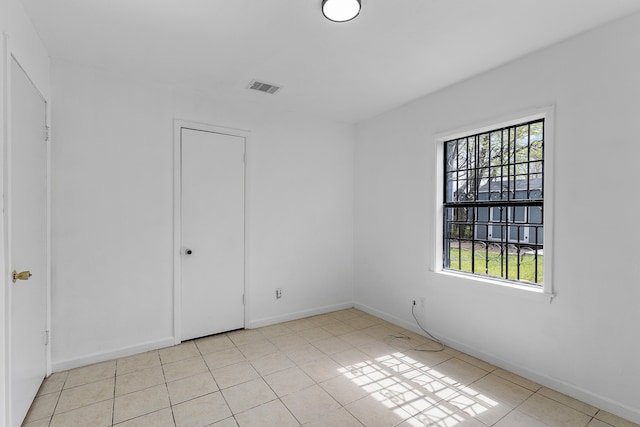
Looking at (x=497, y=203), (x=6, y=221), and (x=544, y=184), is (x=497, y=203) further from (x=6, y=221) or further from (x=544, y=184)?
(x=6, y=221)

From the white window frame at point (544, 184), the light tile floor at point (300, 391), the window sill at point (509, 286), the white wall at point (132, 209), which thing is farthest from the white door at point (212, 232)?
the window sill at point (509, 286)

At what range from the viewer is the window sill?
244 centimetres

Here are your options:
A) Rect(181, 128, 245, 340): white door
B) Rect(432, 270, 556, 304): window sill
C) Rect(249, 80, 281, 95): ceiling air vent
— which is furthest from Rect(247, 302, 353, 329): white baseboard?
Rect(249, 80, 281, 95): ceiling air vent

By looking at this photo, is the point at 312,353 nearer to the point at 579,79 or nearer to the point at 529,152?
the point at 529,152

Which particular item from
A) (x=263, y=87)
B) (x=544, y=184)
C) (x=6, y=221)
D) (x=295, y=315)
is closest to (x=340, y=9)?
(x=263, y=87)

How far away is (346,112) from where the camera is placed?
396 cm

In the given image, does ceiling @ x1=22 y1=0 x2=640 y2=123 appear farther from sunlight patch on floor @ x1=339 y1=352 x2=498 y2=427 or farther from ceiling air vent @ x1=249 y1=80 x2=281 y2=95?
sunlight patch on floor @ x1=339 y1=352 x2=498 y2=427

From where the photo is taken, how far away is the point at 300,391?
2.39m

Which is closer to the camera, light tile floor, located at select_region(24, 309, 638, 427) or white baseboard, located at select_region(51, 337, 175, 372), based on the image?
light tile floor, located at select_region(24, 309, 638, 427)

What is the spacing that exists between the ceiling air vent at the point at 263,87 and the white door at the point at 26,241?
1.66 m

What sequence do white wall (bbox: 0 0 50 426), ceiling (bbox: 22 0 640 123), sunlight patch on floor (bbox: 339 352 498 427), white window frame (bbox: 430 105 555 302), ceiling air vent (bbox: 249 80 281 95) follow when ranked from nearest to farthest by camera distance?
white wall (bbox: 0 0 50 426)
ceiling (bbox: 22 0 640 123)
sunlight patch on floor (bbox: 339 352 498 427)
white window frame (bbox: 430 105 555 302)
ceiling air vent (bbox: 249 80 281 95)

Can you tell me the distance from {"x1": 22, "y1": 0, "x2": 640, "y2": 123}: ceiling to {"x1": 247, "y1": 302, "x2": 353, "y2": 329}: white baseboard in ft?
8.43

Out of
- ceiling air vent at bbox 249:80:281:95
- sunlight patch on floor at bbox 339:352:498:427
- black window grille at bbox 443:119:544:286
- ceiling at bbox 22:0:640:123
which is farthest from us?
ceiling air vent at bbox 249:80:281:95

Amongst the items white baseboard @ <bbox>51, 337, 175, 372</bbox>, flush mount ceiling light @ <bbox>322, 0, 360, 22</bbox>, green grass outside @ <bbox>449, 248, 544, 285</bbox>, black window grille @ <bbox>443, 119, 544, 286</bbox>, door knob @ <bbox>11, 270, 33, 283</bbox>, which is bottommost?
white baseboard @ <bbox>51, 337, 175, 372</bbox>
